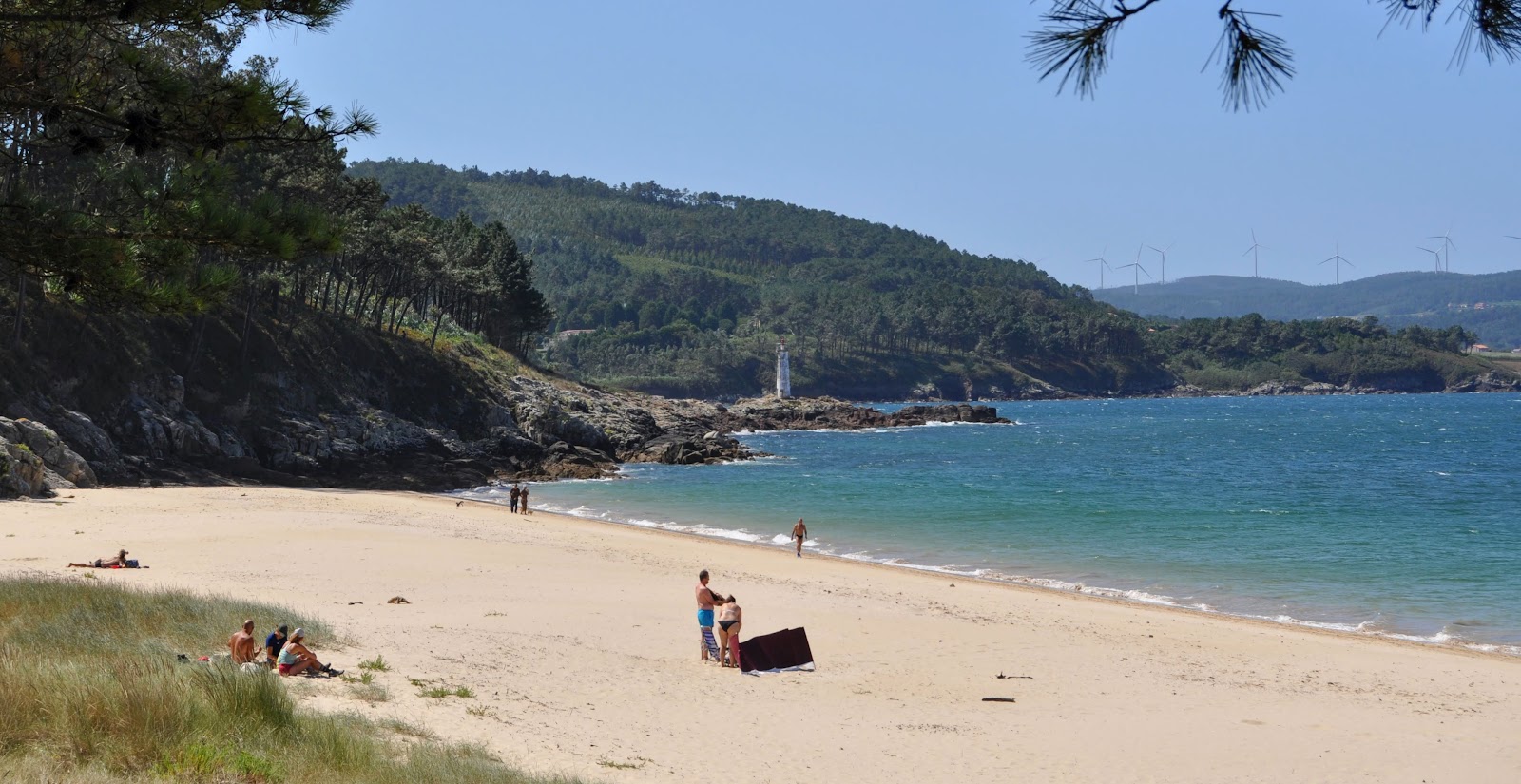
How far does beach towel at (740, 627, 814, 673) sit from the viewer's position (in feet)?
49.4

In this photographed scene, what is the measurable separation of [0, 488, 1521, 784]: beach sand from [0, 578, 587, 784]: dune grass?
1.47 meters

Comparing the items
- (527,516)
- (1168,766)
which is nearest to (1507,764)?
(1168,766)

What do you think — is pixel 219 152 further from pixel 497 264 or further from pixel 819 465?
pixel 497 264

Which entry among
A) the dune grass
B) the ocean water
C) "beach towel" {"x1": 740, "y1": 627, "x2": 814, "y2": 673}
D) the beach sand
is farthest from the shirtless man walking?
the ocean water

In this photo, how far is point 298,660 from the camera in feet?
37.3

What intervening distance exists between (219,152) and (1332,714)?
1354 cm

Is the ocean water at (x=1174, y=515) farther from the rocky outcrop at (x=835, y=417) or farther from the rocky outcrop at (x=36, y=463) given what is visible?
the rocky outcrop at (x=835, y=417)

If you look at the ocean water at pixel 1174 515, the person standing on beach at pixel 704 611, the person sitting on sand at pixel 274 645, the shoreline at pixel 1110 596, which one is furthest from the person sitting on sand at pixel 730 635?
the ocean water at pixel 1174 515

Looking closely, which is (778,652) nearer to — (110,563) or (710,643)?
(710,643)

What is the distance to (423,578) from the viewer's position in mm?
20594

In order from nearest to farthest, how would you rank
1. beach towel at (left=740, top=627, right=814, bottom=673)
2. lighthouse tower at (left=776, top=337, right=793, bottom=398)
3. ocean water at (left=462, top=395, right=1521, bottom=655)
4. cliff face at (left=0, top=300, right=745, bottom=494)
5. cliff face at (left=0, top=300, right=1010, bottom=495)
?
beach towel at (left=740, top=627, right=814, bottom=673) < ocean water at (left=462, top=395, right=1521, bottom=655) < cliff face at (left=0, top=300, right=1010, bottom=495) < cliff face at (left=0, top=300, right=745, bottom=494) < lighthouse tower at (left=776, top=337, right=793, bottom=398)

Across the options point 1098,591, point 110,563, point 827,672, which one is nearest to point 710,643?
point 827,672

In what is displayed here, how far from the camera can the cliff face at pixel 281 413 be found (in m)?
35.4

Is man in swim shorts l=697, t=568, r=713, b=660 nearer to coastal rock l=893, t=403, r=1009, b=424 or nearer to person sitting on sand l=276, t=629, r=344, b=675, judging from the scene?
person sitting on sand l=276, t=629, r=344, b=675
